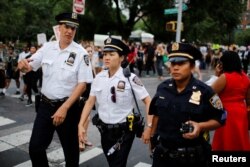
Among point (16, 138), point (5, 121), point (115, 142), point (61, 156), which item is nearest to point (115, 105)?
point (115, 142)

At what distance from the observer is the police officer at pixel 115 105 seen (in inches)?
146

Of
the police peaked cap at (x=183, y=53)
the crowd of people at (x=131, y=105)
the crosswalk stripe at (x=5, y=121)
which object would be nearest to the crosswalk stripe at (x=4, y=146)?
the crosswalk stripe at (x=5, y=121)

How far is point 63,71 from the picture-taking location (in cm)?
406

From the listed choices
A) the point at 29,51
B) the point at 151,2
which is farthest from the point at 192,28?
the point at 29,51

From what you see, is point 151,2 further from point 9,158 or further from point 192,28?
point 9,158

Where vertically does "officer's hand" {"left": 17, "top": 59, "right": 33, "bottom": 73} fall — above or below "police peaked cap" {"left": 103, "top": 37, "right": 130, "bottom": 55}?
below

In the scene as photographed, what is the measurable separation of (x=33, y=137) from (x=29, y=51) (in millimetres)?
7415

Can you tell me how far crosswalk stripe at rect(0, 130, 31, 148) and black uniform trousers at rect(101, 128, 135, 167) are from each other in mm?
3079

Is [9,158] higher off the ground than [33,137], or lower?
lower

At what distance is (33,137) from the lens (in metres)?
4.01

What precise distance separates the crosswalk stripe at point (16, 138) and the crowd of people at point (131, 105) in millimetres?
2251

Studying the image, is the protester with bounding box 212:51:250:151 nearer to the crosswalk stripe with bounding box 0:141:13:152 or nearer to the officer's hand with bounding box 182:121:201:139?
the officer's hand with bounding box 182:121:201:139

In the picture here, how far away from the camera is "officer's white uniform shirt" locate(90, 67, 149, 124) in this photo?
12.2 feet

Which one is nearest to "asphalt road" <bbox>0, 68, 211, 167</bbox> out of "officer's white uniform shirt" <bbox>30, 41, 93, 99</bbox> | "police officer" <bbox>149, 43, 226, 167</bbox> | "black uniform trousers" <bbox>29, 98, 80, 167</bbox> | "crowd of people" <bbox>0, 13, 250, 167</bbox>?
"black uniform trousers" <bbox>29, 98, 80, 167</bbox>
